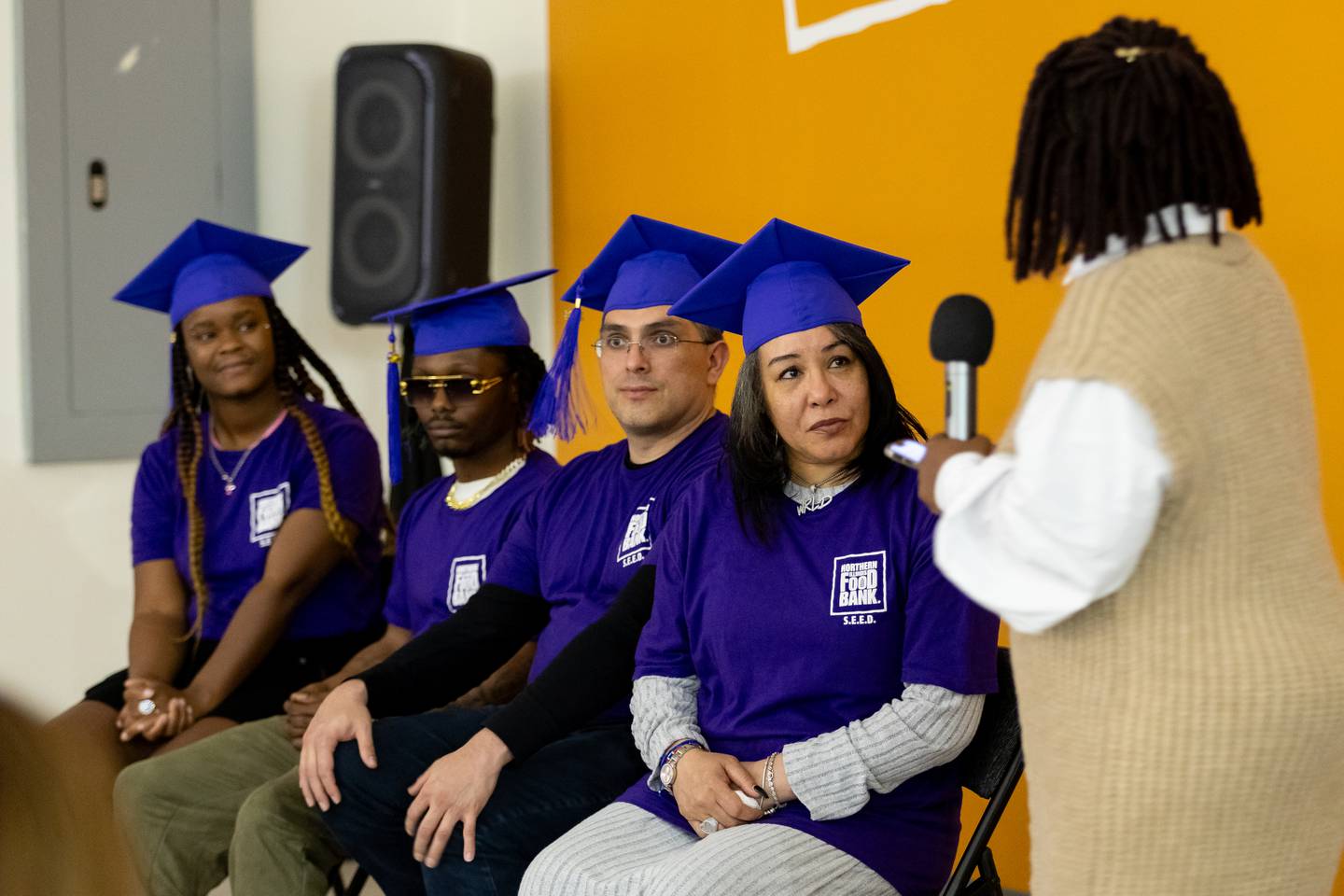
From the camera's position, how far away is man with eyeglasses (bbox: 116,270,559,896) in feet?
8.47

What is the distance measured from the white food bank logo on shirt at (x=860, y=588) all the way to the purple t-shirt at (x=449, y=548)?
92 cm

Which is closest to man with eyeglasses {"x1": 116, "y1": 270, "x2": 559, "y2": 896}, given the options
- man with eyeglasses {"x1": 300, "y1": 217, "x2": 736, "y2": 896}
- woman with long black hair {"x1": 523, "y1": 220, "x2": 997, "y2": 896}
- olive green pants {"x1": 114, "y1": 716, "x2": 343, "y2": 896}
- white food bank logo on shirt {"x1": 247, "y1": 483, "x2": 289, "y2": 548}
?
olive green pants {"x1": 114, "y1": 716, "x2": 343, "y2": 896}

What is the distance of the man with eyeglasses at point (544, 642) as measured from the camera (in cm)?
226

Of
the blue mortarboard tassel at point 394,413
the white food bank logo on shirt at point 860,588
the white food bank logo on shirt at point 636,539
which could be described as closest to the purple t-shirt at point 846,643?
the white food bank logo on shirt at point 860,588

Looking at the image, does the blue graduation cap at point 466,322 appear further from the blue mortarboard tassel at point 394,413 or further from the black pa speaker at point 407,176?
the black pa speaker at point 407,176

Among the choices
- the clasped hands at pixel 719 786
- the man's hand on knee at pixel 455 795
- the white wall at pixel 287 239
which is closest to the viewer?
the clasped hands at pixel 719 786

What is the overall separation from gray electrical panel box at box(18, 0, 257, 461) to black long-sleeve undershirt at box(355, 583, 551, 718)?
8.13 ft

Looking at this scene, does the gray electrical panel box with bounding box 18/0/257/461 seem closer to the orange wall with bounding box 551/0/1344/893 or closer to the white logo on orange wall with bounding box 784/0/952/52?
the orange wall with bounding box 551/0/1344/893

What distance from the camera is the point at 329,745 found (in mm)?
2379

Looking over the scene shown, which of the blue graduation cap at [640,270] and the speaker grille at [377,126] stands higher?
the speaker grille at [377,126]

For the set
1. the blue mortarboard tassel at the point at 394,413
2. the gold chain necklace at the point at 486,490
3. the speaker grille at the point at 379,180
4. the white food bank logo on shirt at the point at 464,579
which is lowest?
the white food bank logo on shirt at the point at 464,579

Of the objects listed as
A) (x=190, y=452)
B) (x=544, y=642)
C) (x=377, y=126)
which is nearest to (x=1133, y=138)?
(x=544, y=642)

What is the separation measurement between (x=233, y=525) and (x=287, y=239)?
2.10 m

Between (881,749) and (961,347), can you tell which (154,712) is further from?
(961,347)
